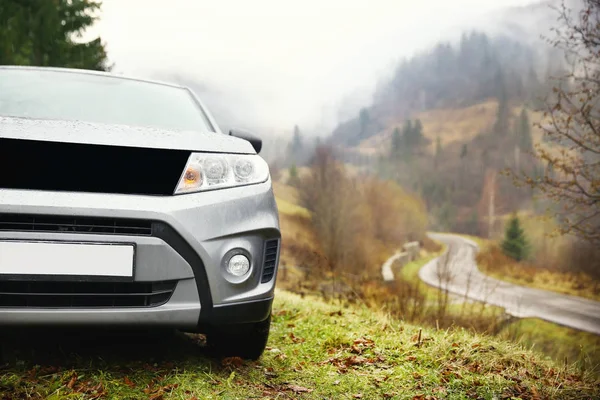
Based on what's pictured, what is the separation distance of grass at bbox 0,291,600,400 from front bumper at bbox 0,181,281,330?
411mm

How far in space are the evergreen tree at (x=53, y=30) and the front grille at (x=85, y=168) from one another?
62.4 feet

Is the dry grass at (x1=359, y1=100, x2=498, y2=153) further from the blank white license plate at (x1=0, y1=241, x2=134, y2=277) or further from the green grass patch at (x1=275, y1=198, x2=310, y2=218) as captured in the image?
the blank white license plate at (x1=0, y1=241, x2=134, y2=277)

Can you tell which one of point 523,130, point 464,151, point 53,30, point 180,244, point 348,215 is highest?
point 523,130

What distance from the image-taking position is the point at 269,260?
253 centimetres

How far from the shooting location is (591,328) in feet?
82.9

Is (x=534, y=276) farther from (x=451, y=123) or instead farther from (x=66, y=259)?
(x=451, y=123)

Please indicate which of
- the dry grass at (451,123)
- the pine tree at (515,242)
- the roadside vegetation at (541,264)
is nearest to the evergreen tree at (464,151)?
the dry grass at (451,123)

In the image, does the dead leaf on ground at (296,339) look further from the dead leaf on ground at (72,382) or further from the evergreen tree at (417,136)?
the evergreen tree at (417,136)

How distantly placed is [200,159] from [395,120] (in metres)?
201

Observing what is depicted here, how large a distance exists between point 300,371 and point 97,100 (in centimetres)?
204

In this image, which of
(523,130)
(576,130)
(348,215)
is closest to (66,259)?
(576,130)

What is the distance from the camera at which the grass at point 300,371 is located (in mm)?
2475

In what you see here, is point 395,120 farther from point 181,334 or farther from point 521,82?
point 181,334

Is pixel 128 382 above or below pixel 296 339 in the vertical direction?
above
